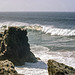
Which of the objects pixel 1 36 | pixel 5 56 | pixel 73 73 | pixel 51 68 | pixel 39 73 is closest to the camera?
pixel 73 73

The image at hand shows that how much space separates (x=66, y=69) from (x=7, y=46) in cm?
1245

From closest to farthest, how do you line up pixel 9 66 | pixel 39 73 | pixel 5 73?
pixel 5 73 < pixel 9 66 < pixel 39 73

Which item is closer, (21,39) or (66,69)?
(66,69)

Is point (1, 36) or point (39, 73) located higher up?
point (1, 36)

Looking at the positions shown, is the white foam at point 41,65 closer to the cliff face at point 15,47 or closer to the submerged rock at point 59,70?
the cliff face at point 15,47

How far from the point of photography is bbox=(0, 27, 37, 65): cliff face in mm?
19062

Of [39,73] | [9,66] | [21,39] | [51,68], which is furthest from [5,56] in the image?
[51,68]

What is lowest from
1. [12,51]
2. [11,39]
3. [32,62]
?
[32,62]

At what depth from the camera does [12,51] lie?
1914cm

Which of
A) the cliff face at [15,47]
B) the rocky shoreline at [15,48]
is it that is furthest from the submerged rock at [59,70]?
the cliff face at [15,47]

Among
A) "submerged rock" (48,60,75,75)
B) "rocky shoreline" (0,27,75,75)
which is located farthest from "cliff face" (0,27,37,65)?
"submerged rock" (48,60,75,75)

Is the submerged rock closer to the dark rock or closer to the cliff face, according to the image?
the dark rock

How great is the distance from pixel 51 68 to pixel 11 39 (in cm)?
1200

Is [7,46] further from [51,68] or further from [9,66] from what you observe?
[51,68]
